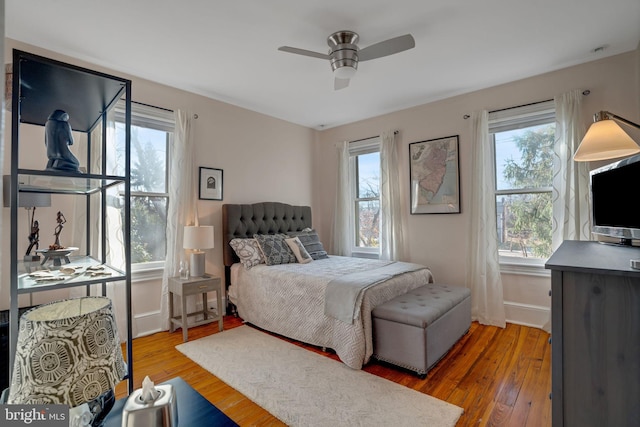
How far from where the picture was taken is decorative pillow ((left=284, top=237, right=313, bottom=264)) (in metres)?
3.78

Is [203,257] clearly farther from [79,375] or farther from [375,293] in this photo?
[79,375]

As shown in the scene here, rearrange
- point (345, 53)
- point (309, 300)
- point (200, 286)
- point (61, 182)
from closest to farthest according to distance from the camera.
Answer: point (61, 182), point (345, 53), point (309, 300), point (200, 286)

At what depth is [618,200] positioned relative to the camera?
6.61 ft

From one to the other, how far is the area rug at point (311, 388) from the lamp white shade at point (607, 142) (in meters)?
2.07

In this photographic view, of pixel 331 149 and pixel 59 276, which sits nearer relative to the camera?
pixel 59 276

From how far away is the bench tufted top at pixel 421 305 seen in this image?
2426mm

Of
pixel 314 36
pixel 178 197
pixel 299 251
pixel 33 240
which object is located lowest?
pixel 299 251

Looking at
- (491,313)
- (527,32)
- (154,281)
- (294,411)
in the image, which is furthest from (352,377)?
(527,32)

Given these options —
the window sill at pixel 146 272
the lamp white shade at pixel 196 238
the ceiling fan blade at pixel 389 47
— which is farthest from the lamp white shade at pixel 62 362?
the window sill at pixel 146 272

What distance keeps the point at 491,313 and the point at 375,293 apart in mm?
1635

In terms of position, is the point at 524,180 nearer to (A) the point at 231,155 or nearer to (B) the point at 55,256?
(A) the point at 231,155

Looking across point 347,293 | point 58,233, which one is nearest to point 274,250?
point 347,293

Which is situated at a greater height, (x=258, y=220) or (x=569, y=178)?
(x=569, y=178)

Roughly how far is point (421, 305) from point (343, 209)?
2.41 meters
